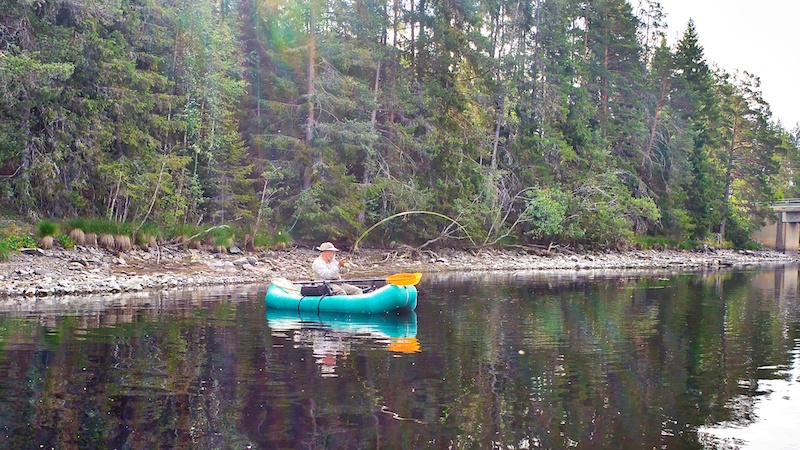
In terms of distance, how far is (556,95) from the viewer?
3966 cm

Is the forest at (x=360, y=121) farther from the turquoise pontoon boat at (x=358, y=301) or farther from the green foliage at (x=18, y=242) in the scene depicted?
the turquoise pontoon boat at (x=358, y=301)

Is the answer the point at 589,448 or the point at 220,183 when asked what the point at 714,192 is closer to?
the point at 220,183

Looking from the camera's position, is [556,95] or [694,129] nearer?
[556,95]

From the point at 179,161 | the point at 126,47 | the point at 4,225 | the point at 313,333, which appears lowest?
the point at 313,333

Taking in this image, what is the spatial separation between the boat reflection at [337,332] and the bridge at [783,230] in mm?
52081

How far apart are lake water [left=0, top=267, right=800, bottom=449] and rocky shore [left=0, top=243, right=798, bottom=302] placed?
1.90 m

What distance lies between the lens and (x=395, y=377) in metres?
9.48

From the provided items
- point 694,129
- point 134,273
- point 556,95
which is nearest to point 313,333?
point 134,273

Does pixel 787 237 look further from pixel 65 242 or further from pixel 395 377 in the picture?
pixel 395 377

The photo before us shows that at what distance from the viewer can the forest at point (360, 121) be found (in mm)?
22344

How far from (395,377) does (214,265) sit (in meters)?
15.6

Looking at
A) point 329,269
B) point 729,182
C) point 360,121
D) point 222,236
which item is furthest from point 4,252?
point 729,182

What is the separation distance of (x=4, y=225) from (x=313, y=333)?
37.5 ft

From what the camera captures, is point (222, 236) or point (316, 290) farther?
point (222, 236)
